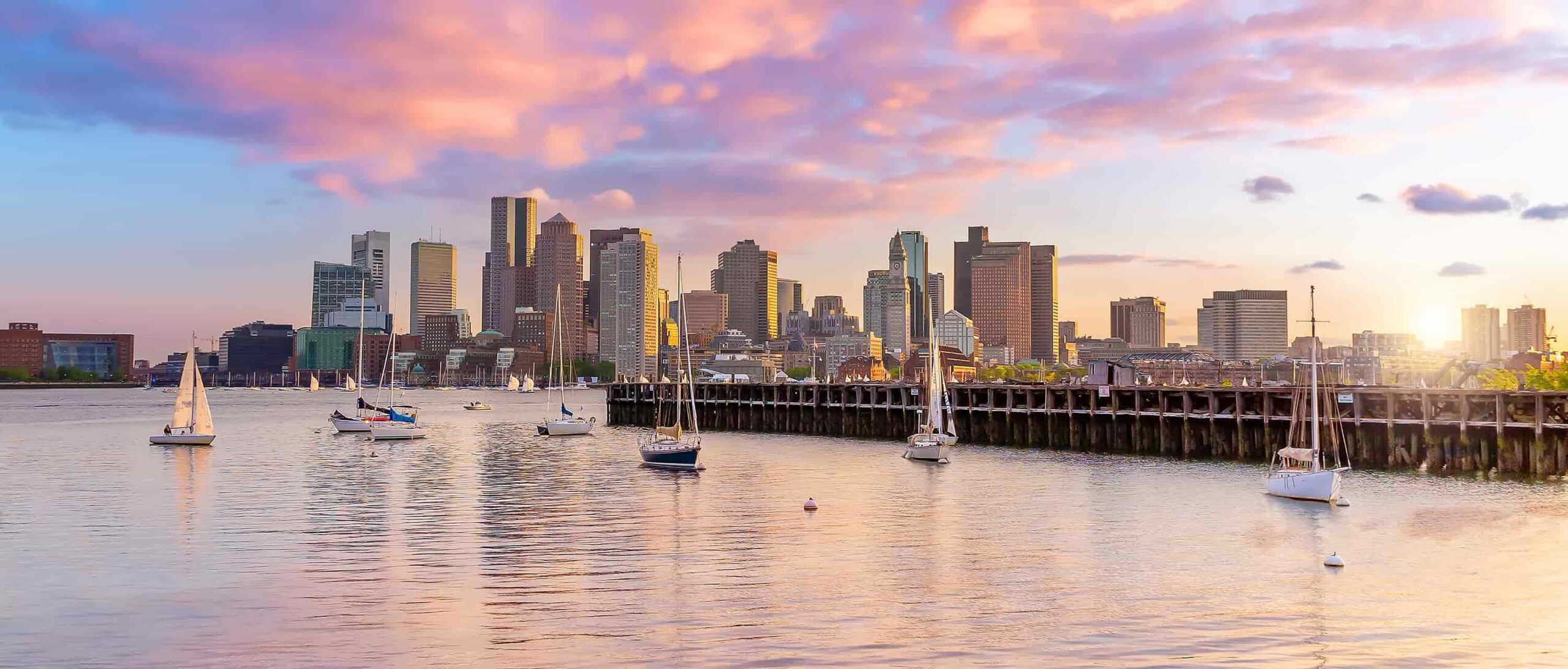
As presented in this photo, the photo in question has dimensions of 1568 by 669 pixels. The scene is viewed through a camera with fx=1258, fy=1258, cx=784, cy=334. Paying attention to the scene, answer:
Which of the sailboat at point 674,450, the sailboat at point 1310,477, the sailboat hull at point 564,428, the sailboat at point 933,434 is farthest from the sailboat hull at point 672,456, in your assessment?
the sailboat hull at point 564,428

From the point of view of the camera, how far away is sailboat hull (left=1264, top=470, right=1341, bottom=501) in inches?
2057

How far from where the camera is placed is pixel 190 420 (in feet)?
333

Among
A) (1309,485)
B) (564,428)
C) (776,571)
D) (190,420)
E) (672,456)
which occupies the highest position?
(190,420)

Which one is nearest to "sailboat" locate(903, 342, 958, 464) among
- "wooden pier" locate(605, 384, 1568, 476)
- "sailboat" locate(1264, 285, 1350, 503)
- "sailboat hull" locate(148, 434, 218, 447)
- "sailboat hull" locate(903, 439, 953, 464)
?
"sailboat hull" locate(903, 439, 953, 464)

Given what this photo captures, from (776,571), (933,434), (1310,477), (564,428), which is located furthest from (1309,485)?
(564,428)

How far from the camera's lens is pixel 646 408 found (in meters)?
152

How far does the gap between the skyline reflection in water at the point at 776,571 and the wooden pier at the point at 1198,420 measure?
5.87 meters

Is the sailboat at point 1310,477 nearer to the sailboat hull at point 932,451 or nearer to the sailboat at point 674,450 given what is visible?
the sailboat hull at point 932,451

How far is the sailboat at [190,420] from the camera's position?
98.1 m

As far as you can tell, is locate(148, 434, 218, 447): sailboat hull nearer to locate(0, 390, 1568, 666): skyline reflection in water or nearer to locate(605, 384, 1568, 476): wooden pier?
locate(0, 390, 1568, 666): skyline reflection in water

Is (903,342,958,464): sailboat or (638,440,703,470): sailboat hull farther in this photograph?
(903,342,958,464): sailboat

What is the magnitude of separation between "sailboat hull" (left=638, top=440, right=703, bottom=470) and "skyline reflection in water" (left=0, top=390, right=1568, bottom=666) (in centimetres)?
355

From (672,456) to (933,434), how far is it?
65.8 ft

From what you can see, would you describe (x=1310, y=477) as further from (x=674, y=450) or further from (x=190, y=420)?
(x=190, y=420)
